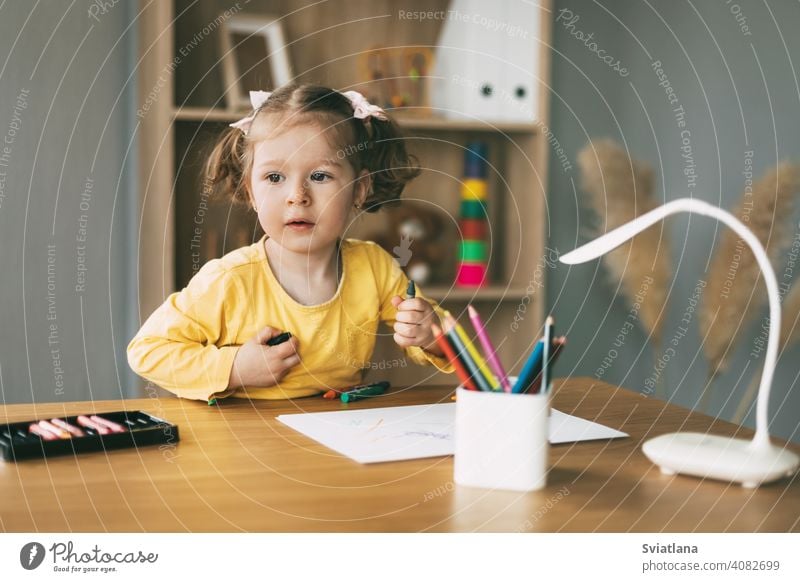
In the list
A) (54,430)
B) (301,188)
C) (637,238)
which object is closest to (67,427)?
(54,430)

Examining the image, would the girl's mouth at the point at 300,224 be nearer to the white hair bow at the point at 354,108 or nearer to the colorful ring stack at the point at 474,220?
the white hair bow at the point at 354,108

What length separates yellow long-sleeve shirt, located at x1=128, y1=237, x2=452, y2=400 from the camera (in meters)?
0.82

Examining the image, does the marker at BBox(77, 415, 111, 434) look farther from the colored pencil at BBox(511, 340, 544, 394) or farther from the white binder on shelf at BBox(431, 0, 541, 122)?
the white binder on shelf at BBox(431, 0, 541, 122)

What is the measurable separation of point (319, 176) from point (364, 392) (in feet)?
0.98

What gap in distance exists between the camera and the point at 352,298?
40.7 inches

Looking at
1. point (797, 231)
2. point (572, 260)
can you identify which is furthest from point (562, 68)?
point (572, 260)

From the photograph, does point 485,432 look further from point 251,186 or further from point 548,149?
point 548,149

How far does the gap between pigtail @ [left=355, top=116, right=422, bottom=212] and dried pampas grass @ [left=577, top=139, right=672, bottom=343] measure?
0.45 metres

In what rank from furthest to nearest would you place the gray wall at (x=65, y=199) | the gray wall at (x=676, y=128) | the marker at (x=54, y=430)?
the gray wall at (x=676, y=128) → the gray wall at (x=65, y=199) → the marker at (x=54, y=430)

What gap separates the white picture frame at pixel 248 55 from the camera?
145 centimetres

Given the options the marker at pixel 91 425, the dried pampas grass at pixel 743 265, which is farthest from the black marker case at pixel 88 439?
the dried pampas grass at pixel 743 265

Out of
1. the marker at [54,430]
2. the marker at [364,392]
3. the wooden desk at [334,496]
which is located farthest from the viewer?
the marker at [364,392]

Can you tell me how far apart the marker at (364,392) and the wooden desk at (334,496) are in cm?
14
